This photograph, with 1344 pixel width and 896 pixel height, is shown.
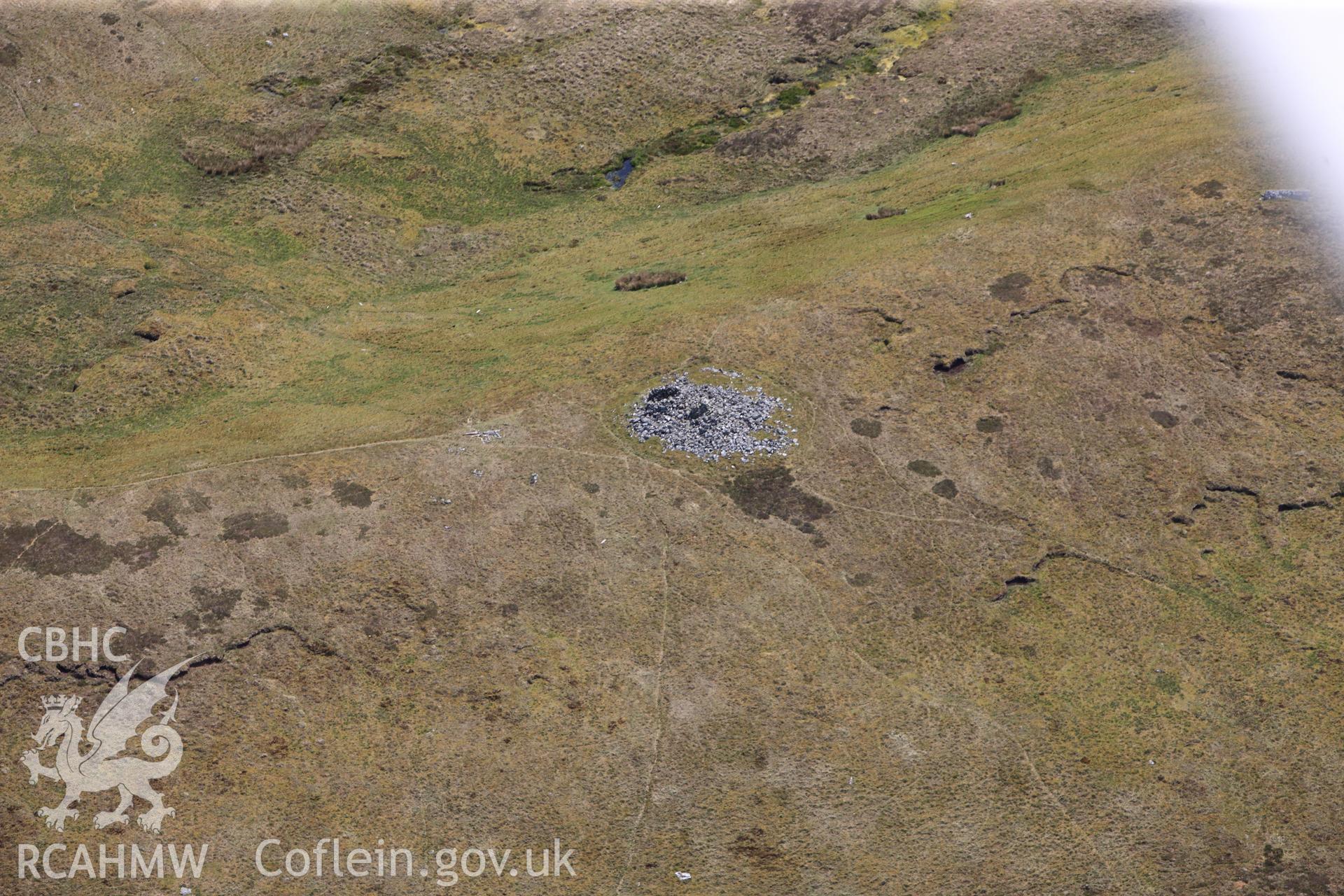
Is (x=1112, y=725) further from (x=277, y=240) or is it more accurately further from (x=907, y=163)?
(x=277, y=240)

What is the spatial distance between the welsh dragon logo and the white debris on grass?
61.3 feet

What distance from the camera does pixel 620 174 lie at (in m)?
60.0

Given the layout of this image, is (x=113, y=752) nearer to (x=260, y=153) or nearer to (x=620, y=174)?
(x=260, y=153)

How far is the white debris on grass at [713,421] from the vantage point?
131 feet

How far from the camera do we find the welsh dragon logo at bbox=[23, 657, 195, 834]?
30.4 metres

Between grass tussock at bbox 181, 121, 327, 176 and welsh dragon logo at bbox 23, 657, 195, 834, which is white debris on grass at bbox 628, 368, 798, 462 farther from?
grass tussock at bbox 181, 121, 327, 176

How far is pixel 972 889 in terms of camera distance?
29.4 metres

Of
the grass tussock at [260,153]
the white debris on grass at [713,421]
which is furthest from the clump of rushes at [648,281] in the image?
the grass tussock at [260,153]

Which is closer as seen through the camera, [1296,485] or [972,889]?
[972,889]

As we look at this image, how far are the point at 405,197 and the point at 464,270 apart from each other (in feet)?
23.7

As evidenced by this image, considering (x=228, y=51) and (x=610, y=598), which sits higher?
(x=228, y=51)

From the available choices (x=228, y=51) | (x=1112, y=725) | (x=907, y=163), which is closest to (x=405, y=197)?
(x=228, y=51)

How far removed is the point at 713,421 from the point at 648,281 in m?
11.1

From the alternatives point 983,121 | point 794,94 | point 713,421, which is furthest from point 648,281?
point 983,121
